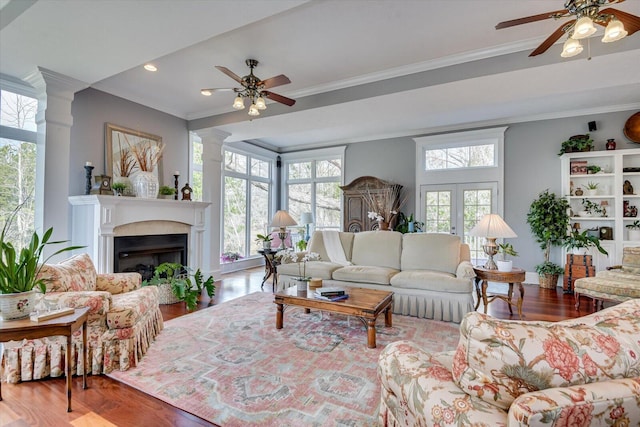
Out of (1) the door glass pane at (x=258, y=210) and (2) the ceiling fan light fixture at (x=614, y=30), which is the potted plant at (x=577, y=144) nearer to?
(2) the ceiling fan light fixture at (x=614, y=30)

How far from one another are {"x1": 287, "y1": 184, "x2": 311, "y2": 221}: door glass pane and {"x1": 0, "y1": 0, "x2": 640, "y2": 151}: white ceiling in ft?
10.8

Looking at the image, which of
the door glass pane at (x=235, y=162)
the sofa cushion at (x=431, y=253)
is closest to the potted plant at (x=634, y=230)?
the sofa cushion at (x=431, y=253)

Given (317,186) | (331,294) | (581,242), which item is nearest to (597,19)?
(331,294)

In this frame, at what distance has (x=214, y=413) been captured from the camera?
5.97 feet

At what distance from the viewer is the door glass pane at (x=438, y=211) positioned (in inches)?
246

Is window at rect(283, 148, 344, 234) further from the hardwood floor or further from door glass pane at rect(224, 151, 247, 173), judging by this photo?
the hardwood floor

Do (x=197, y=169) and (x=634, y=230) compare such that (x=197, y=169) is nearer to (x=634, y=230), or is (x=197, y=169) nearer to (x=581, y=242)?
(x=581, y=242)

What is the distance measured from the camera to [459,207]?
611cm

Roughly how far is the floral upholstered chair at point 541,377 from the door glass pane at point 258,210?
6.55 meters

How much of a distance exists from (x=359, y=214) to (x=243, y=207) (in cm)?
274

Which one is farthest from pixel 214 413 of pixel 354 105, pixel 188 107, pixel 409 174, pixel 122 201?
pixel 409 174

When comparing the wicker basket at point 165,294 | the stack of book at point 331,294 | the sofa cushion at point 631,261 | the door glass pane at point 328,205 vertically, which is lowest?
the wicker basket at point 165,294

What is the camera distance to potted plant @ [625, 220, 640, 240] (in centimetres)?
481

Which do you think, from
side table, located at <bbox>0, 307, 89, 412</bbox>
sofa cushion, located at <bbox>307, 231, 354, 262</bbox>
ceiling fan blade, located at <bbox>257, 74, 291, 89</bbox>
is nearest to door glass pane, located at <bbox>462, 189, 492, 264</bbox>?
sofa cushion, located at <bbox>307, 231, 354, 262</bbox>
